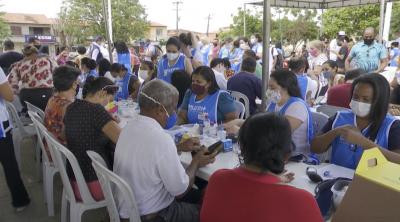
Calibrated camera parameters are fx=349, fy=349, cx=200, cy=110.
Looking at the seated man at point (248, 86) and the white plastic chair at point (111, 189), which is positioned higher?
the seated man at point (248, 86)

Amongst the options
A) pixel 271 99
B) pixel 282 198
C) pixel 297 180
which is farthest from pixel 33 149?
pixel 282 198

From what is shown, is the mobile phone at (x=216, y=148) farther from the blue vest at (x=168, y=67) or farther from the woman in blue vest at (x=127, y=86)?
the woman in blue vest at (x=127, y=86)

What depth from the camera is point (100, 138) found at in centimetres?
248

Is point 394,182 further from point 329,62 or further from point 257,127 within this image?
point 329,62

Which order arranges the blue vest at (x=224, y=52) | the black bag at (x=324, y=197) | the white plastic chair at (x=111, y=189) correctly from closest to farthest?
the black bag at (x=324, y=197) < the white plastic chair at (x=111, y=189) < the blue vest at (x=224, y=52)

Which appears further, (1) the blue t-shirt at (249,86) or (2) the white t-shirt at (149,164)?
(1) the blue t-shirt at (249,86)

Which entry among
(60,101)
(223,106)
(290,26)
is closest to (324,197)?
(223,106)

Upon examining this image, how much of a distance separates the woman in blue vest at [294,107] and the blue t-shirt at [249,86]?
5.57ft

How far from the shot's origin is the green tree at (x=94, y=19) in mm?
37781

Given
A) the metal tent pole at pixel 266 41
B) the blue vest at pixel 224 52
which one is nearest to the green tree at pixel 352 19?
the blue vest at pixel 224 52

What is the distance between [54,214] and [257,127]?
2.68m

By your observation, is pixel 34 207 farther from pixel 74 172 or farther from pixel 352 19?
pixel 352 19

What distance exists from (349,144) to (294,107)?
555 millimetres

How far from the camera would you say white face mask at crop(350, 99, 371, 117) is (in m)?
2.28
